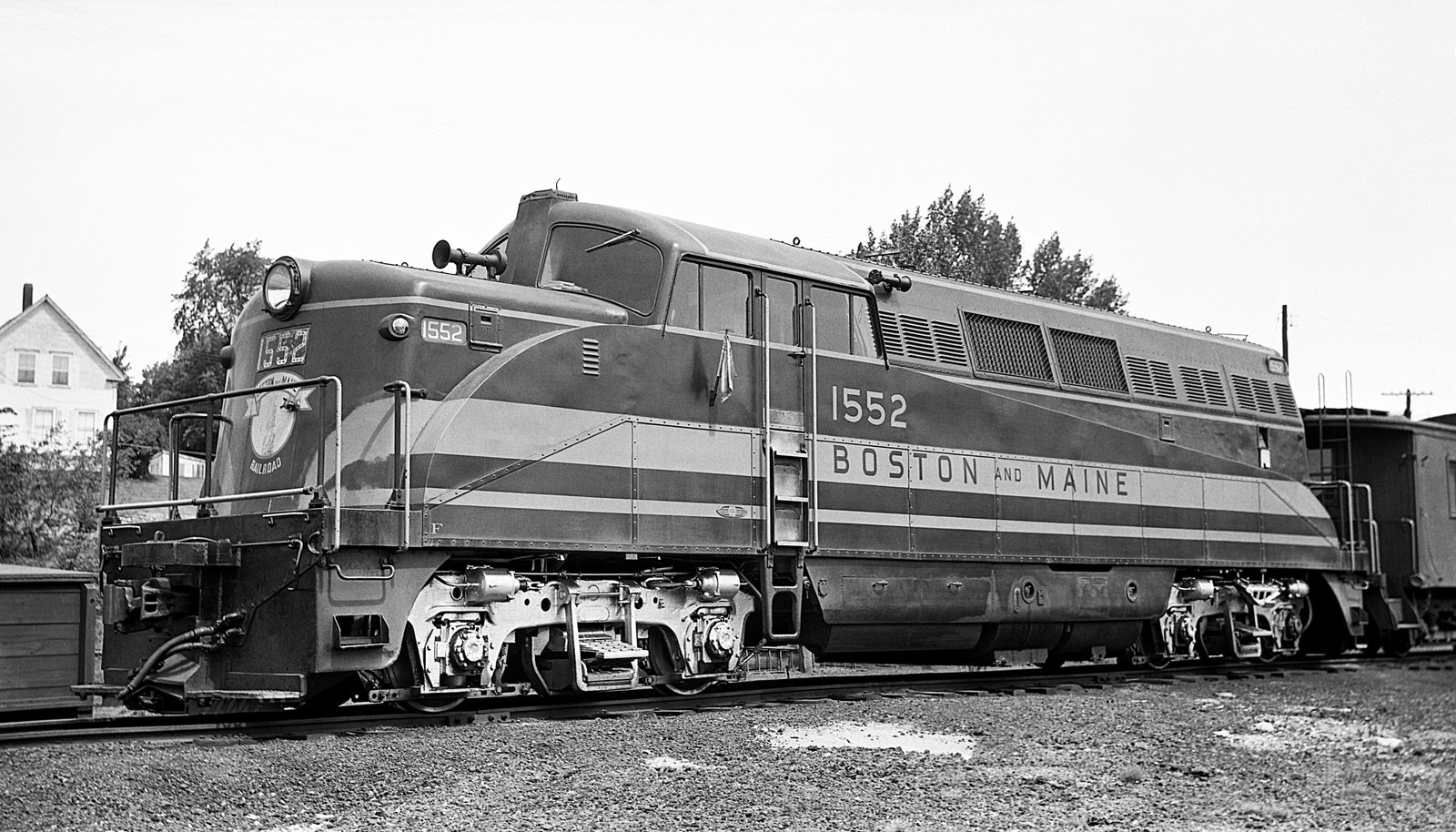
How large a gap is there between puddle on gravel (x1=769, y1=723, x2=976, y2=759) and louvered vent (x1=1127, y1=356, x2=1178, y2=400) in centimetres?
738

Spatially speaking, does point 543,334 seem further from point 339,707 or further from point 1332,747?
point 1332,747

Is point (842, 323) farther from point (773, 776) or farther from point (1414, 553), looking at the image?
point (1414, 553)

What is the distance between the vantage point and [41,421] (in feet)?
190

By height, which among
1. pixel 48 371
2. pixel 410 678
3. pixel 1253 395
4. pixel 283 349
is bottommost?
pixel 410 678

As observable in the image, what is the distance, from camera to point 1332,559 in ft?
58.6

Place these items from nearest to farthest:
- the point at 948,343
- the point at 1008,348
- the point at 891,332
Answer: the point at 891,332 → the point at 948,343 → the point at 1008,348

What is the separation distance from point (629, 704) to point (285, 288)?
421cm

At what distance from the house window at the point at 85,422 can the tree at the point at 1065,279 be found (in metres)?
40.5

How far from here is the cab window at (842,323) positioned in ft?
40.8

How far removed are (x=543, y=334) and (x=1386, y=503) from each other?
47.0ft

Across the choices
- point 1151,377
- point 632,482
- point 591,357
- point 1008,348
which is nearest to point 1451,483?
point 1151,377

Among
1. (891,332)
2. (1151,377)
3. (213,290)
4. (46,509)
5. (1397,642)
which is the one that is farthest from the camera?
(213,290)

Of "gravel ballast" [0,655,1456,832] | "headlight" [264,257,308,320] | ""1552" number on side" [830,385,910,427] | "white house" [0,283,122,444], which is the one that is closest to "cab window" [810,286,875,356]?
""1552" number on side" [830,385,910,427]

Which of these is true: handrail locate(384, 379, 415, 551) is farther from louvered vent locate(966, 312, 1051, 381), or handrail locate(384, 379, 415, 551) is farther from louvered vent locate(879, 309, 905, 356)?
louvered vent locate(966, 312, 1051, 381)
